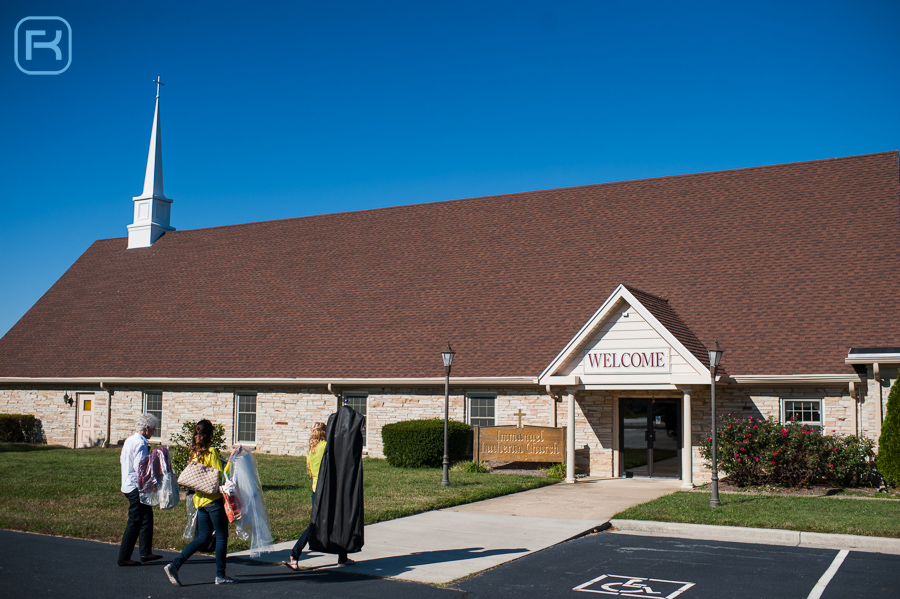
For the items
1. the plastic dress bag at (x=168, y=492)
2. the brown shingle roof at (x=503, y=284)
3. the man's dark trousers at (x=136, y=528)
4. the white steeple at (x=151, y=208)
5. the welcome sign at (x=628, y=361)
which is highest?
the white steeple at (x=151, y=208)

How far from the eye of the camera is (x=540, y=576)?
30.2 feet

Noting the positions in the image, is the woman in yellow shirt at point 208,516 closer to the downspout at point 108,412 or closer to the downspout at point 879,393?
the downspout at point 879,393

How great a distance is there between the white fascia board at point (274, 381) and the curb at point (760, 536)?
7.33m

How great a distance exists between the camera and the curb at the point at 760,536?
11.0 meters

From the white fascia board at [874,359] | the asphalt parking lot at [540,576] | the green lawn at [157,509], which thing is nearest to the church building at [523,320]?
the white fascia board at [874,359]

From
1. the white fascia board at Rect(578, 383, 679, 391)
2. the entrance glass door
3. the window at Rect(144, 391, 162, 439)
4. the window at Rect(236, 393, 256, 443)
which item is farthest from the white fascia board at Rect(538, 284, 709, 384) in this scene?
the window at Rect(144, 391, 162, 439)

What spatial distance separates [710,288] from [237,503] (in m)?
15.5

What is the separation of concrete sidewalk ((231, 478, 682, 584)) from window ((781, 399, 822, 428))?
3.56 m

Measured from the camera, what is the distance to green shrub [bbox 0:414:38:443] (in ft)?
91.9

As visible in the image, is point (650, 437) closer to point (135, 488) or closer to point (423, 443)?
point (423, 443)

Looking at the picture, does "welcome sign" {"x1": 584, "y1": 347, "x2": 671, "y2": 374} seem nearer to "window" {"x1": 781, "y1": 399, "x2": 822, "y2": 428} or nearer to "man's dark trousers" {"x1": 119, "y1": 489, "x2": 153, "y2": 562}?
"window" {"x1": 781, "y1": 399, "x2": 822, "y2": 428}

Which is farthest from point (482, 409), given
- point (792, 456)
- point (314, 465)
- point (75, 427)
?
point (75, 427)

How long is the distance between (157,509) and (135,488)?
15.8 ft

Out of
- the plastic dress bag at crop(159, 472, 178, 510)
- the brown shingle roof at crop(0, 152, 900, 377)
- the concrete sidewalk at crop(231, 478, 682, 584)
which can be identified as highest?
the brown shingle roof at crop(0, 152, 900, 377)
